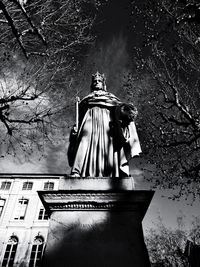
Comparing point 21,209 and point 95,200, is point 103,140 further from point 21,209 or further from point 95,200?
point 21,209

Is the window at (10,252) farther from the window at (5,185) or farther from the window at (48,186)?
the window at (48,186)

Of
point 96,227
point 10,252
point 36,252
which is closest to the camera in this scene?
point 96,227

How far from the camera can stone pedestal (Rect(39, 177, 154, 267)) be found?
248 centimetres

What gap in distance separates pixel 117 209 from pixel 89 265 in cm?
72

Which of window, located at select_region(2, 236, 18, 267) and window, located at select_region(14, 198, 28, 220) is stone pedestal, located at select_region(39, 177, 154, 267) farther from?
window, located at select_region(14, 198, 28, 220)

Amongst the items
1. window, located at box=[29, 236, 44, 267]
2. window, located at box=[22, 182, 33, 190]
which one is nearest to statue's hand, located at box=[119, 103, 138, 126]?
window, located at box=[29, 236, 44, 267]

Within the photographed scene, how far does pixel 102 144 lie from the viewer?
4.05 meters

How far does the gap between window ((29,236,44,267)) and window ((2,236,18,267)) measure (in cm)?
236

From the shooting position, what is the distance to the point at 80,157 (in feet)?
12.3

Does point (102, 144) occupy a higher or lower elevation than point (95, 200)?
higher

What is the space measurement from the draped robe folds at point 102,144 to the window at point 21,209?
102ft

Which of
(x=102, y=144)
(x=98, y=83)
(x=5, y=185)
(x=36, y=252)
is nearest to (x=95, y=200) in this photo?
(x=102, y=144)

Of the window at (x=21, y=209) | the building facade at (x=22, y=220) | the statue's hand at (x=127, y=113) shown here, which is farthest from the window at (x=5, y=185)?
the statue's hand at (x=127, y=113)

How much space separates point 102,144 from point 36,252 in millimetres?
29918
